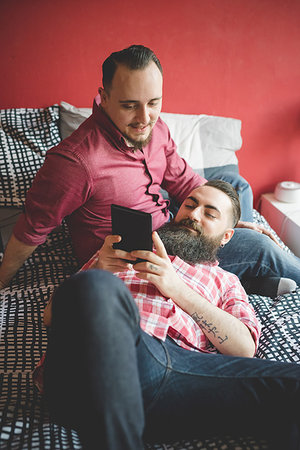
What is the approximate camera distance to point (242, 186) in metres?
1.77

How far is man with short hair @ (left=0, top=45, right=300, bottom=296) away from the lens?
1.14 metres

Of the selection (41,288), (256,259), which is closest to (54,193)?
(41,288)

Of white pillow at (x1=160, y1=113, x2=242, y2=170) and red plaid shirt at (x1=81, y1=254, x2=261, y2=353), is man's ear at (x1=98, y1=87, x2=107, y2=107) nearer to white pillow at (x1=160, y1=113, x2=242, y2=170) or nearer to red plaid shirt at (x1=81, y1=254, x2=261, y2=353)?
red plaid shirt at (x1=81, y1=254, x2=261, y2=353)

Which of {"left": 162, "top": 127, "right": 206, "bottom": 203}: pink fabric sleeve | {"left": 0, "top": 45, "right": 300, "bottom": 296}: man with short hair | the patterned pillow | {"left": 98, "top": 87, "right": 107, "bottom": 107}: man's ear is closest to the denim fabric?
{"left": 0, "top": 45, "right": 300, "bottom": 296}: man with short hair

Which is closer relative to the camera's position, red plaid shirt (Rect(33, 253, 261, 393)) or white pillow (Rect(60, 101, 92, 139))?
red plaid shirt (Rect(33, 253, 261, 393))

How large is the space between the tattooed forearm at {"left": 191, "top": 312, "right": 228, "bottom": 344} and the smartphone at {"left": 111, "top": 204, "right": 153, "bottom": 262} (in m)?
0.24

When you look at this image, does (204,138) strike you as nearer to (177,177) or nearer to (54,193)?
(177,177)

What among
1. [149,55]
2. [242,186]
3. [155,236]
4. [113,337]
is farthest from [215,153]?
[113,337]

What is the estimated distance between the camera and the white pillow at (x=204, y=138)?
6.30 ft

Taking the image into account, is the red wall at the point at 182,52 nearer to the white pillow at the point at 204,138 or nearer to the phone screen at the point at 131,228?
the white pillow at the point at 204,138

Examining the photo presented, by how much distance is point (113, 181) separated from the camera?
125cm

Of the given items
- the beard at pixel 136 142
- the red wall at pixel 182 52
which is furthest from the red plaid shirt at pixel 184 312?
the red wall at pixel 182 52

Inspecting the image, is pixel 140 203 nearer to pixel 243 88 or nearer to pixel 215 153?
pixel 215 153

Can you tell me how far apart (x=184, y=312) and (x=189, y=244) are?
0.25 meters
